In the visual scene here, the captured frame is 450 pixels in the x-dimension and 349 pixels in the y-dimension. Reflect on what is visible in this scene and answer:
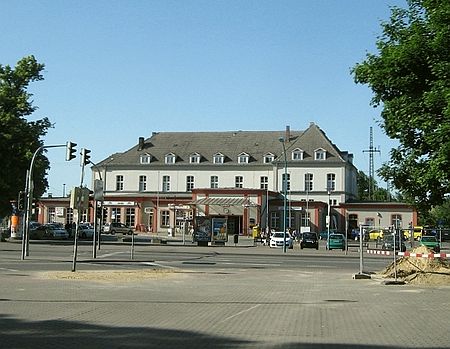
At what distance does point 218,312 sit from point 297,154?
8520 cm

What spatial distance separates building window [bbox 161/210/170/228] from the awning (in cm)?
688

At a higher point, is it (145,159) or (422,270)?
(145,159)

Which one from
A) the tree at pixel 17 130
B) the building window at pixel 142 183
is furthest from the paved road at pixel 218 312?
the building window at pixel 142 183

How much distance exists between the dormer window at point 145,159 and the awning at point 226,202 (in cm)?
1615

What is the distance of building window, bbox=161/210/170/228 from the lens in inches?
3767

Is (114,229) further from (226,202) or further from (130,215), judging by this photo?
(226,202)

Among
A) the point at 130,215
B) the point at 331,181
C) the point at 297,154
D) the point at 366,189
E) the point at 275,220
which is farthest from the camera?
the point at 366,189

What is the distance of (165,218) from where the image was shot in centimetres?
9638

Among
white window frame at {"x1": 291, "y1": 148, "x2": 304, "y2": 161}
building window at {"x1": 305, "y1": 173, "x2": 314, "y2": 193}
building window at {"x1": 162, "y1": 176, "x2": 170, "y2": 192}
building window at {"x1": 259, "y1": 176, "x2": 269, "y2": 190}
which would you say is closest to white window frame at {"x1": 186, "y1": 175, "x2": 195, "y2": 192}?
building window at {"x1": 162, "y1": 176, "x2": 170, "y2": 192}

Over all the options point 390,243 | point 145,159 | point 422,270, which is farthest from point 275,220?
point 422,270

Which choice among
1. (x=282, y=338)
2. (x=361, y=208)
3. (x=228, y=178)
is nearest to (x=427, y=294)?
(x=282, y=338)

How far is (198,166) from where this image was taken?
102 metres

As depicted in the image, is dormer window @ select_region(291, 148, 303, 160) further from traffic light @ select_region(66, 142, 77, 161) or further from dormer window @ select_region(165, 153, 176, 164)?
traffic light @ select_region(66, 142, 77, 161)

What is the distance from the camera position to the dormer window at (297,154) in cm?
9781
